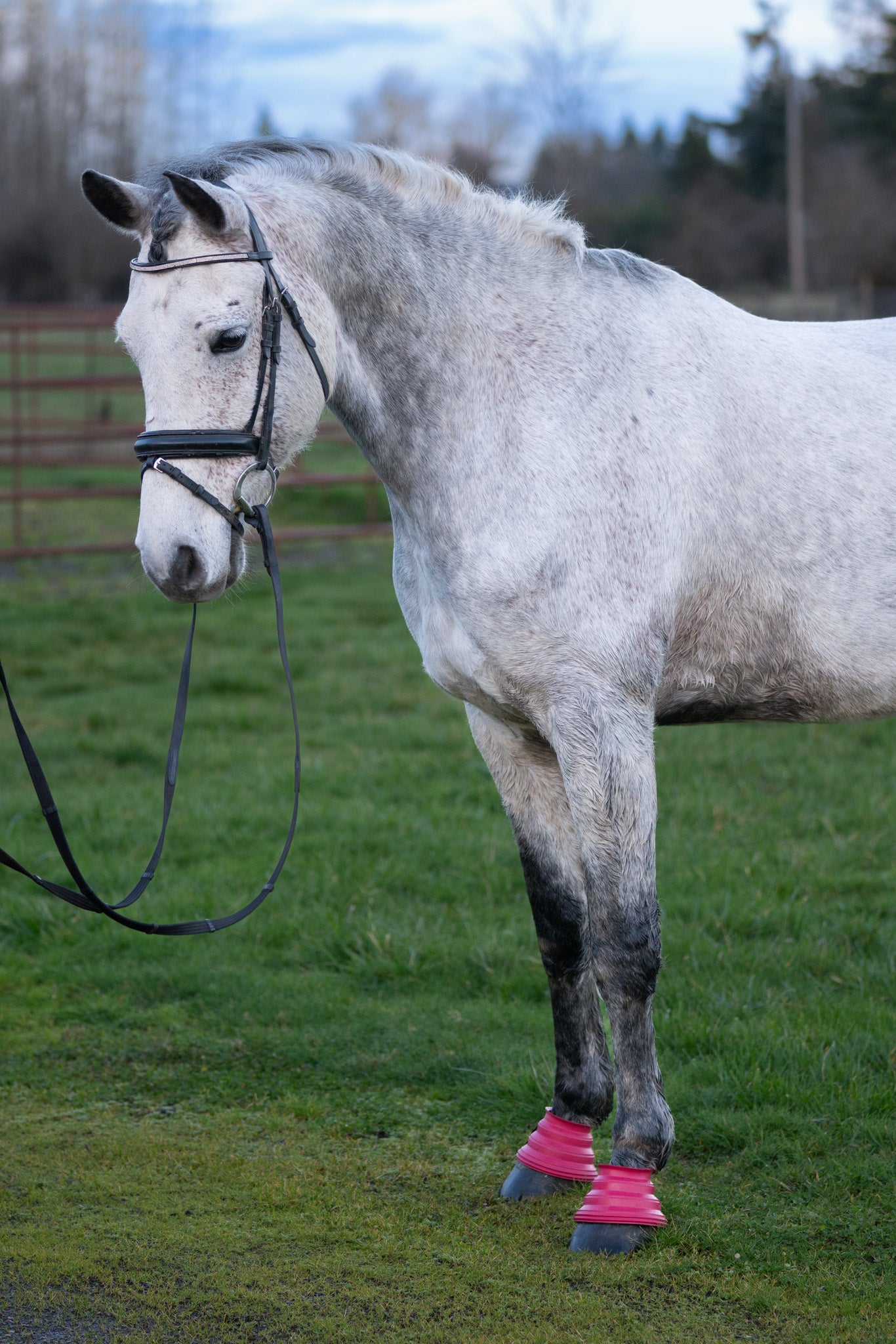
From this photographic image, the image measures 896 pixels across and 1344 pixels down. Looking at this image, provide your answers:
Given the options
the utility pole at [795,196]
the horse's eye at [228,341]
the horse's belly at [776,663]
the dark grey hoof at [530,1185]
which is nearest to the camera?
the horse's eye at [228,341]

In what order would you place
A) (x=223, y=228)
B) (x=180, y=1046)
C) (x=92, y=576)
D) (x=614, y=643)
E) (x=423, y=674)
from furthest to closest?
(x=92, y=576)
(x=423, y=674)
(x=180, y=1046)
(x=614, y=643)
(x=223, y=228)

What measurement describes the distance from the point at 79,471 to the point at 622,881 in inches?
551

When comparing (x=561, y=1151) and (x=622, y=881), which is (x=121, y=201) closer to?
(x=622, y=881)

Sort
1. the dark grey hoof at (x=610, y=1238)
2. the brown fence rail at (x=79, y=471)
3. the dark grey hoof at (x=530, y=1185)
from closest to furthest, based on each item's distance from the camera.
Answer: the dark grey hoof at (x=610, y=1238) < the dark grey hoof at (x=530, y=1185) < the brown fence rail at (x=79, y=471)

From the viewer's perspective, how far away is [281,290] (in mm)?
2568

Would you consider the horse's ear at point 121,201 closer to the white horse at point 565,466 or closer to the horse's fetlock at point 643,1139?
the white horse at point 565,466

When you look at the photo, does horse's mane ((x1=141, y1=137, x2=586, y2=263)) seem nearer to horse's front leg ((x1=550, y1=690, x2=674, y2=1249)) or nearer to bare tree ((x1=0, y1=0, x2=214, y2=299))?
horse's front leg ((x1=550, y1=690, x2=674, y2=1249))

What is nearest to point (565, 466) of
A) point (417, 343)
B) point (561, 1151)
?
point (417, 343)

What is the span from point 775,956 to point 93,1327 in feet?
8.01

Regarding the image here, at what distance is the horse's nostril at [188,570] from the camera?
247 centimetres

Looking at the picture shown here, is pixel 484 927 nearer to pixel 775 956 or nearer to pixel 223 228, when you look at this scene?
pixel 775 956

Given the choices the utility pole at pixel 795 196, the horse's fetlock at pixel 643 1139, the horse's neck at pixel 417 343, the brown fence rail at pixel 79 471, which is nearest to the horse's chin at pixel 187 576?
the horse's neck at pixel 417 343

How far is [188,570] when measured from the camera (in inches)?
98.2

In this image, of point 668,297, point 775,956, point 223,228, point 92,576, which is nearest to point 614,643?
point 668,297
